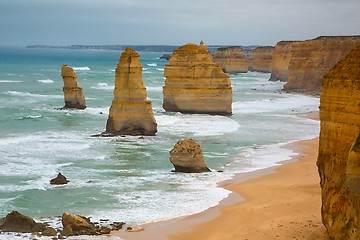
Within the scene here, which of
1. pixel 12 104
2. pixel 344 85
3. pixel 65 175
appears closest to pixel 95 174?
pixel 65 175

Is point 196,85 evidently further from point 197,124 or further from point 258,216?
point 258,216

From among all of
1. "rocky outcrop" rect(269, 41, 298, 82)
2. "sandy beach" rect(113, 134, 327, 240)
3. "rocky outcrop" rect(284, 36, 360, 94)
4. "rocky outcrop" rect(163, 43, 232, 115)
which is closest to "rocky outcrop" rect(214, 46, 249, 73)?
"rocky outcrop" rect(269, 41, 298, 82)

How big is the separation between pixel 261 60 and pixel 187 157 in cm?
11175

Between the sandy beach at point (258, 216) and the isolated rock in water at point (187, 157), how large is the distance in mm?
1650

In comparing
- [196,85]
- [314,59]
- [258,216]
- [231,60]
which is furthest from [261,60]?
[258,216]

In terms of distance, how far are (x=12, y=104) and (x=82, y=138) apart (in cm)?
2141

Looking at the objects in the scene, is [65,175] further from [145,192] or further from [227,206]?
[227,206]

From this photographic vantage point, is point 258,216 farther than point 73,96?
No

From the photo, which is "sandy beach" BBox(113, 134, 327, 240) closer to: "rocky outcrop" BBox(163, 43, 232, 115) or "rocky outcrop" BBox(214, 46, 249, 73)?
"rocky outcrop" BBox(163, 43, 232, 115)

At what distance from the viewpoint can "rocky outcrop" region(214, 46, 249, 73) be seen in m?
122

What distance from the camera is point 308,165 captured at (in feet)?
88.8

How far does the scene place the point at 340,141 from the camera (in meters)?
13.6

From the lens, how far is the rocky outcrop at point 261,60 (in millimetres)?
129625

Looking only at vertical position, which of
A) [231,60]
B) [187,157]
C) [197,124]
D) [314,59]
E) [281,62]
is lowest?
[197,124]
